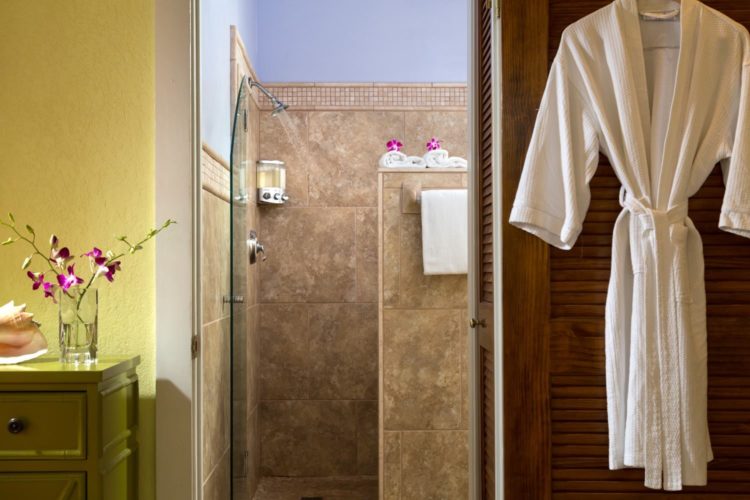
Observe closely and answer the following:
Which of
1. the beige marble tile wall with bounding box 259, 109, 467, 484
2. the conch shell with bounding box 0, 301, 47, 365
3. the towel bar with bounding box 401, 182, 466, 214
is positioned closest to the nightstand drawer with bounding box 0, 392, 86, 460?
the conch shell with bounding box 0, 301, 47, 365

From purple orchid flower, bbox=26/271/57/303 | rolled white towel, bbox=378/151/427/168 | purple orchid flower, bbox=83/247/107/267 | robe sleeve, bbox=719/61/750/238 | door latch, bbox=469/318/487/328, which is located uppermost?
rolled white towel, bbox=378/151/427/168

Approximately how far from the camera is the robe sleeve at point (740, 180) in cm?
179

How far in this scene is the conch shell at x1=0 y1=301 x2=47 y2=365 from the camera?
6.21ft

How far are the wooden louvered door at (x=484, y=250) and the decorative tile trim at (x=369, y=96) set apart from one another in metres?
2.02

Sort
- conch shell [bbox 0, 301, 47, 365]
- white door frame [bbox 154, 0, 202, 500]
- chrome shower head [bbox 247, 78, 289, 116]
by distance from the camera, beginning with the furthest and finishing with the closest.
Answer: chrome shower head [bbox 247, 78, 289, 116]
white door frame [bbox 154, 0, 202, 500]
conch shell [bbox 0, 301, 47, 365]

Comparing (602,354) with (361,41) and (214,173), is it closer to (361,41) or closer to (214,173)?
(214,173)

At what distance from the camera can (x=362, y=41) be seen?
4.58 m

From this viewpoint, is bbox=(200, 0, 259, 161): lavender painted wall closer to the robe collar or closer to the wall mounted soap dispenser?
the wall mounted soap dispenser

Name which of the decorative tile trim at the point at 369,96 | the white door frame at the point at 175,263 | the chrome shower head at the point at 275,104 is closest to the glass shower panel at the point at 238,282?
the white door frame at the point at 175,263

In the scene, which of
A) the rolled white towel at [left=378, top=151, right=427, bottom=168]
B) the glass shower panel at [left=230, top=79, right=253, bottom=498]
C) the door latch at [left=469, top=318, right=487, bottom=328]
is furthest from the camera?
the rolled white towel at [left=378, top=151, right=427, bottom=168]

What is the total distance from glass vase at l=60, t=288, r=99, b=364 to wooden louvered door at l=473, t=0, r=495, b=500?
3.43 ft

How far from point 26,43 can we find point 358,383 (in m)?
2.76

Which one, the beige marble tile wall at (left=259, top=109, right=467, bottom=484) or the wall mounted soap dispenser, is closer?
the wall mounted soap dispenser

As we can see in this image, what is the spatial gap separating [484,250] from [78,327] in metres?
1.17
